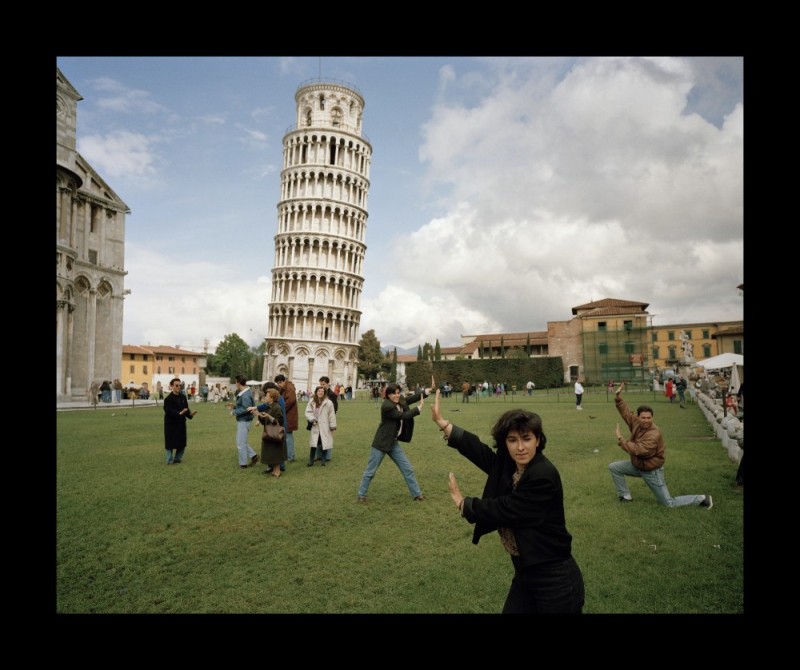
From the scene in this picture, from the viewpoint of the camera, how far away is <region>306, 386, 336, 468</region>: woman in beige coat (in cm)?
1058

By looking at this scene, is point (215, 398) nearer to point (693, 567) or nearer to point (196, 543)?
point (196, 543)

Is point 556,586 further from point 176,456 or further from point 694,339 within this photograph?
point 694,339

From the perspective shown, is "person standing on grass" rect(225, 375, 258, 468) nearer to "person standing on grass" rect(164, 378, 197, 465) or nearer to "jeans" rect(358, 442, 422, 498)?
"person standing on grass" rect(164, 378, 197, 465)

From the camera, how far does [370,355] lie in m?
76.3

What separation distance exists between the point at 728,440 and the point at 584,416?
1003 cm

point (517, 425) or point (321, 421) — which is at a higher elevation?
point (517, 425)

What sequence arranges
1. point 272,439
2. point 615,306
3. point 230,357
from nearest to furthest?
point 272,439 < point 615,306 < point 230,357

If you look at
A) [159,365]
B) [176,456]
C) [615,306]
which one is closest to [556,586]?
[176,456]

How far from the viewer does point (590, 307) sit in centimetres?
5338

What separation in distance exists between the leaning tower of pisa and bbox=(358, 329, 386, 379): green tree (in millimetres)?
11953

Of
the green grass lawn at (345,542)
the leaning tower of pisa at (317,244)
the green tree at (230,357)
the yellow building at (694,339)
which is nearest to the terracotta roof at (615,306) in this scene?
the yellow building at (694,339)

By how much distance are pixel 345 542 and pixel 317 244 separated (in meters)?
57.6

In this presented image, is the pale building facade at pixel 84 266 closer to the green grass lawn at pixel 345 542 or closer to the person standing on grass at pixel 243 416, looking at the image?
the green grass lawn at pixel 345 542
